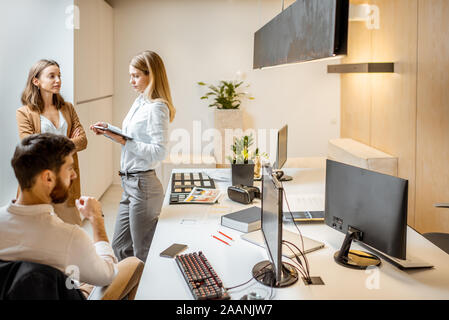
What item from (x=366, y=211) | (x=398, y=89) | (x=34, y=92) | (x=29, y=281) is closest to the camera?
(x=29, y=281)

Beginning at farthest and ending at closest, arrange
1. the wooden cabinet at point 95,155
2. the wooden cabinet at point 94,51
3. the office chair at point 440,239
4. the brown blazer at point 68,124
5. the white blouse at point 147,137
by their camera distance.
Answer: the wooden cabinet at point 95,155 < the wooden cabinet at point 94,51 < the brown blazer at point 68,124 < the white blouse at point 147,137 < the office chair at point 440,239

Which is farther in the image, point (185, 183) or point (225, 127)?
point (225, 127)

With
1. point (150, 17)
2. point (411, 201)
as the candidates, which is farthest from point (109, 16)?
point (411, 201)

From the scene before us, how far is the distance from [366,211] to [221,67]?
15.1ft

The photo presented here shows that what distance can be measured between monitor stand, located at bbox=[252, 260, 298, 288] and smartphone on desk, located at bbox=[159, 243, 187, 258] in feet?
1.15

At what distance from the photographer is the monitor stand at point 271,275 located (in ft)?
5.03

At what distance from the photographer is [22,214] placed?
4.61 ft

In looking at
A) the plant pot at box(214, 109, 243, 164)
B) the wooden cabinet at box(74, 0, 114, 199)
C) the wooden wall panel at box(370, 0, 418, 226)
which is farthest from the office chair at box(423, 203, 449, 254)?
the plant pot at box(214, 109, 243, 164)

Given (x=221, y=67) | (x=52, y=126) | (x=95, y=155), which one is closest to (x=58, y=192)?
(x=52, y=126)

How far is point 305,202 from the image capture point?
2592mm

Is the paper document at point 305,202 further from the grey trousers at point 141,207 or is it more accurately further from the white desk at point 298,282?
the grey trousers at point 141,207

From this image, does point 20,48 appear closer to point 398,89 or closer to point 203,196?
point 203,196

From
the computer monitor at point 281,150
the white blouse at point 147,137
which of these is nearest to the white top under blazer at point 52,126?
the white blouse at point 147,137

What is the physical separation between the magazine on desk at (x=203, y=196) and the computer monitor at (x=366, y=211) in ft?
2.76
